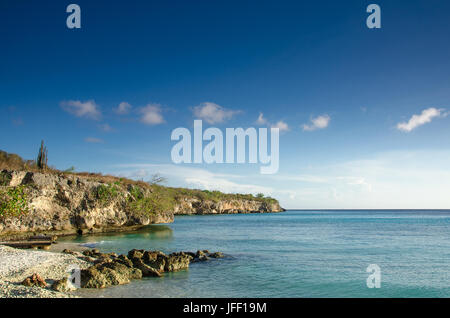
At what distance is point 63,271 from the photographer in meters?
14.4

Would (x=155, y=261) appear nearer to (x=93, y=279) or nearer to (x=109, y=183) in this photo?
(x=93, y=279)

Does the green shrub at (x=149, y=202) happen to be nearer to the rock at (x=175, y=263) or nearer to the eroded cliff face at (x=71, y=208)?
the eroded cliff face at (x=71, y=208)

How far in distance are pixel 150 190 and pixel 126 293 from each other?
32116mm

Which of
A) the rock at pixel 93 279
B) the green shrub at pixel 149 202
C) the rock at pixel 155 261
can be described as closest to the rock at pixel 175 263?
the rock at pixel 155 261

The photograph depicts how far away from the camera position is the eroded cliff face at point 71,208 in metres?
28.2

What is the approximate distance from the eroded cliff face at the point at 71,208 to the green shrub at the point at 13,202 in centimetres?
53

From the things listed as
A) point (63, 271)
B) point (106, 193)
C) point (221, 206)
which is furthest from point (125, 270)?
point (221, 206)

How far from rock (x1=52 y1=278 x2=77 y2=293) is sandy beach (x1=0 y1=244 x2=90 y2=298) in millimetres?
302

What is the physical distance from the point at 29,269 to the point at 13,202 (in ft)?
50.5

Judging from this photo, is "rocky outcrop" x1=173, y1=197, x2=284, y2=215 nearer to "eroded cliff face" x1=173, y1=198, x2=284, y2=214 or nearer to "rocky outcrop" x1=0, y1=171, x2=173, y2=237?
"eroded cliff face" x1=173, y1=198, x2=284, y2=214

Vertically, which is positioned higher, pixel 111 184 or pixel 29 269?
pixel 111 184
